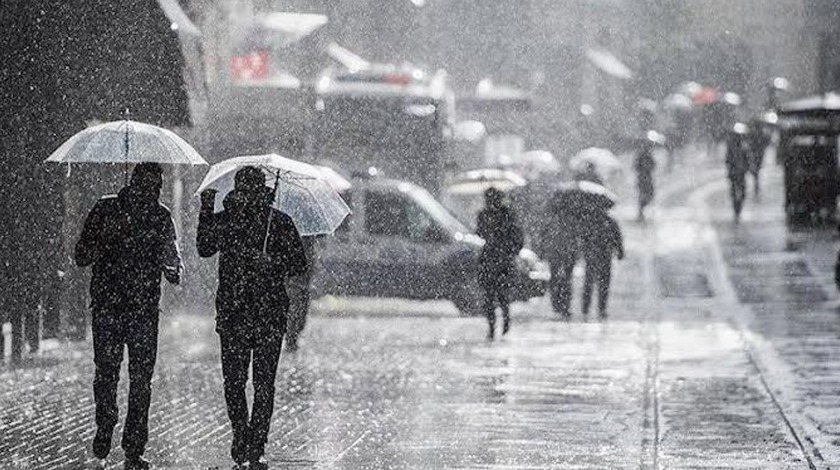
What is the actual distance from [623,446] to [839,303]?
12073 millimetres

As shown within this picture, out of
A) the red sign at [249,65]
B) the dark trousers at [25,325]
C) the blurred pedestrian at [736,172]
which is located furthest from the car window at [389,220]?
the blurred pedestrian at [736,172]

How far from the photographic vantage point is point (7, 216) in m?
19.7

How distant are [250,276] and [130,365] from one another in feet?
3.05

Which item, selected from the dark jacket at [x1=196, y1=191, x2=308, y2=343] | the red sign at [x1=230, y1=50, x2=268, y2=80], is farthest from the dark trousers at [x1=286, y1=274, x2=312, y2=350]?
the red sign at [x1=230, y1=50, x2=268, y2=80]

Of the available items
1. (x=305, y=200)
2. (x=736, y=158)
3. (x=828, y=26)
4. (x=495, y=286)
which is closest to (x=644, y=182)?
(x=736, y=158)

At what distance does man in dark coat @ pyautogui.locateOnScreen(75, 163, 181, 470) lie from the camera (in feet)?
38.4

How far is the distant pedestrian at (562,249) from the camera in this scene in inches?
932

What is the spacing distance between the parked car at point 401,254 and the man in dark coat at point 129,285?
40.6 ft

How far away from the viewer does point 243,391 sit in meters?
11.7

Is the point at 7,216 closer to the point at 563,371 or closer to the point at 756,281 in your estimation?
the point at 563,371

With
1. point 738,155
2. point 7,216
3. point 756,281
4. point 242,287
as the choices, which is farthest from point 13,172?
point 738,155

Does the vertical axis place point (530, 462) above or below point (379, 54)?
below

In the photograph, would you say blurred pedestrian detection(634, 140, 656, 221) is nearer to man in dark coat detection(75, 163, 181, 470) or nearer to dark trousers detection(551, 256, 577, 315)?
dark trousers detection(551, 256, 577, 315)

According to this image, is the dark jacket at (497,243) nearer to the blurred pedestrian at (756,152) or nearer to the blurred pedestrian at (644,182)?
the blurred pedestrian at (644,182)
